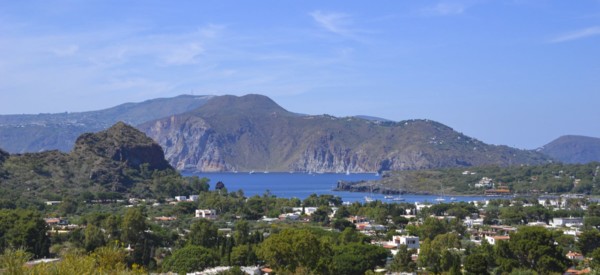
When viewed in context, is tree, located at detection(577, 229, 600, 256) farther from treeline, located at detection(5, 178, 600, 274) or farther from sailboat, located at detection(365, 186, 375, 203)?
sailboat, located at detection(365, 186, 375, 203)

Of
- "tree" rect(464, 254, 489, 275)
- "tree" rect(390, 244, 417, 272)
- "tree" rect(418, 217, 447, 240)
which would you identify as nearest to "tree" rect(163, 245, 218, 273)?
"tree" rect(390, 244, 417, 272)

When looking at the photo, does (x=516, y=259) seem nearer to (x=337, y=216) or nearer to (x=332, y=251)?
(x=332, y=251)

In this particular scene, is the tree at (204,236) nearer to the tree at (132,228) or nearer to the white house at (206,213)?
the tree at (132,228)

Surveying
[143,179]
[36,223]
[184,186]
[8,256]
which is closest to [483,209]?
[184,186]

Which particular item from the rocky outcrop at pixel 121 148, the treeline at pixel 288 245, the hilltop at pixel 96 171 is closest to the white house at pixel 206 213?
the treeline at pixel 288 245

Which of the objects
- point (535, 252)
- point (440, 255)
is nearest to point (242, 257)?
point (440, 255)
